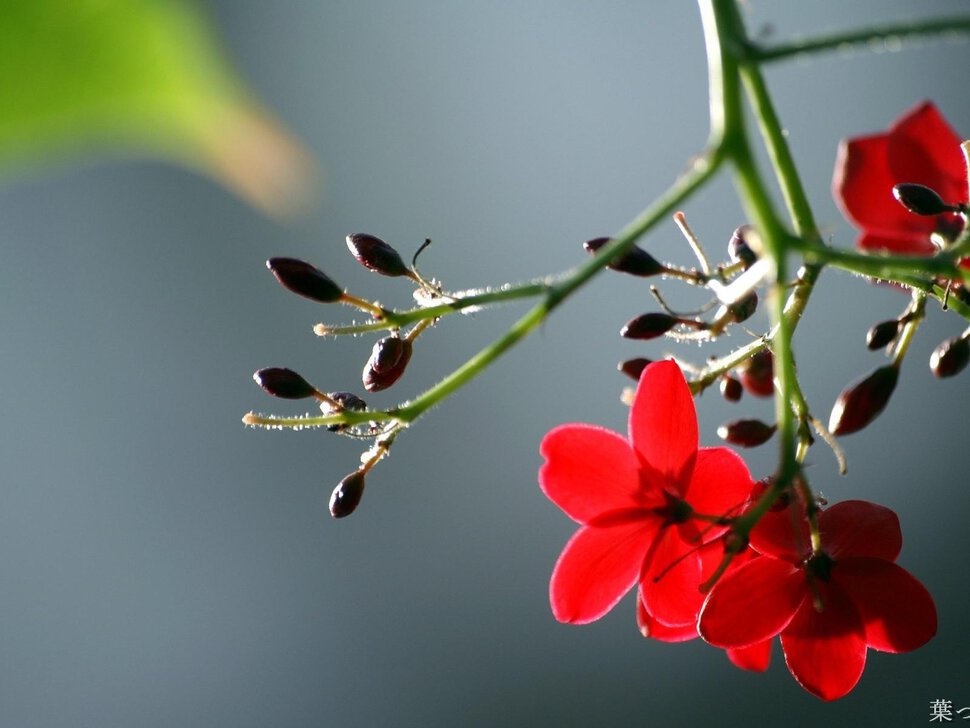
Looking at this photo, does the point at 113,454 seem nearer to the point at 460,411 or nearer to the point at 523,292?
the point at 460,411

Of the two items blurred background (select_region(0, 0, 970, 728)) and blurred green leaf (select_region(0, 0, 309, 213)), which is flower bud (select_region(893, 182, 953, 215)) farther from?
blurred background (select_region(0, 0, 970, 728))

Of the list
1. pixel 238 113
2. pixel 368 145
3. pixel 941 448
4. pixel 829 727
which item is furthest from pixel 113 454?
pixel 238 113

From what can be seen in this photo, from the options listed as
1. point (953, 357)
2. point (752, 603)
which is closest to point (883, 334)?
point (953, 357)

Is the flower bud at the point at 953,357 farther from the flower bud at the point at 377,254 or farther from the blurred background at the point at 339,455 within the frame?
the blurred background at the point at 339,455

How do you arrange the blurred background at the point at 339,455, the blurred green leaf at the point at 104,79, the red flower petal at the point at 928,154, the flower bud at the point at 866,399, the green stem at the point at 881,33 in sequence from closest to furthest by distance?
the blurred green leaf at the point at 104,79 < the green stem at the point at 881,33 < the flower bud at the point at 866,399 < the red flower petal at the point at 928,154 < the blurred background at the point at 339,455

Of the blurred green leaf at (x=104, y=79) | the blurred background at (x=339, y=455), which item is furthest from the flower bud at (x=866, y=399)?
the blurred background at (x=339, y=455)
